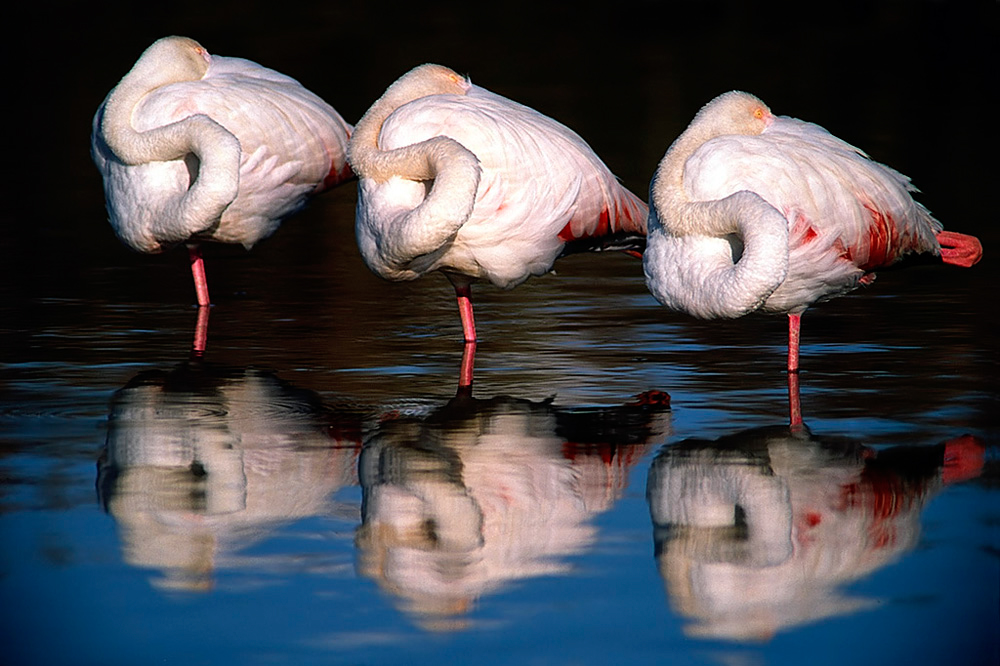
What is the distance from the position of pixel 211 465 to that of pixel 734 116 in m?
3.09

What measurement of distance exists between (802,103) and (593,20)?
34.1 ft

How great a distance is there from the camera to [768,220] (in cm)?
652

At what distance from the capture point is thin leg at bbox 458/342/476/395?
7023mm

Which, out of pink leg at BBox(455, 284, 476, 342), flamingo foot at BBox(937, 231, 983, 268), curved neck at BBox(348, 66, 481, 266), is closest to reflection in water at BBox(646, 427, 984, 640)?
curved neck at BBox(348, 66, 481, 266)

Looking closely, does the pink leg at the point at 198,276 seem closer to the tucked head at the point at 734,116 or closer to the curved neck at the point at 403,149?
the curved neck at the point at 403,149

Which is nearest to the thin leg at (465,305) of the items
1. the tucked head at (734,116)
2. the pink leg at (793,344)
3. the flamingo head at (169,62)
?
the tucked head at (734,116)

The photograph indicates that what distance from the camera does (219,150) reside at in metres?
8.16

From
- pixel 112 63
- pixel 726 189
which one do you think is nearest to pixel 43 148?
pixel 112 63

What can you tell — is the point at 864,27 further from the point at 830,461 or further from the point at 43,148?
the point at 830,461

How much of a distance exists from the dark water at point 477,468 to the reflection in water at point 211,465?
2 centimetres

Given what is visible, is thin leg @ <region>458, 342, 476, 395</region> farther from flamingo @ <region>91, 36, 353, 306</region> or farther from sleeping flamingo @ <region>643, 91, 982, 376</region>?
flamingo @ <region>91, 36, 353, 306</region>

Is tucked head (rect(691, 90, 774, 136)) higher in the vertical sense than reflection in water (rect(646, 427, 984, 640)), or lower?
higher

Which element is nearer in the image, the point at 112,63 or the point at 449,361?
the point at 449,361

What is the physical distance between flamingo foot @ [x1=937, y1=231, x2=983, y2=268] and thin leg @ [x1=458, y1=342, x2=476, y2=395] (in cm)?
239
